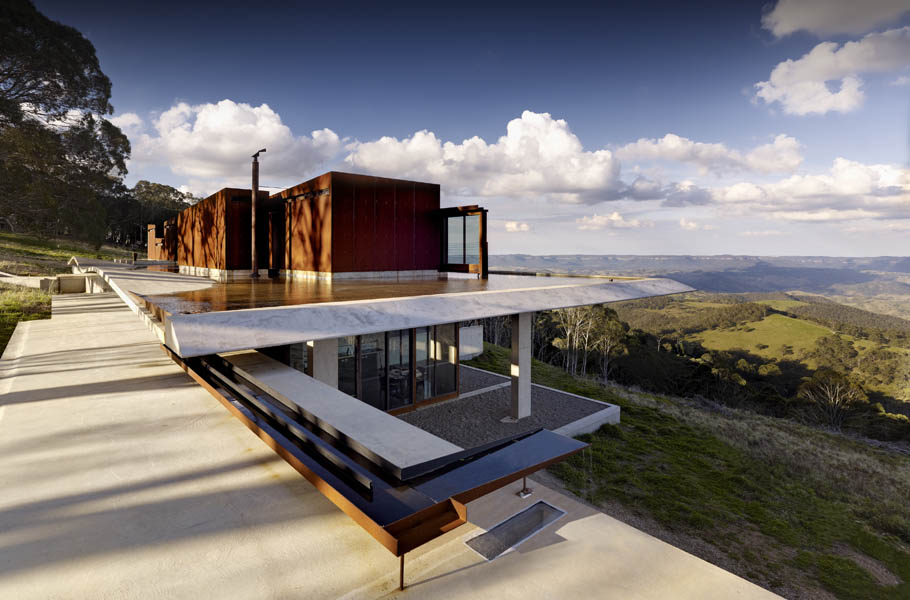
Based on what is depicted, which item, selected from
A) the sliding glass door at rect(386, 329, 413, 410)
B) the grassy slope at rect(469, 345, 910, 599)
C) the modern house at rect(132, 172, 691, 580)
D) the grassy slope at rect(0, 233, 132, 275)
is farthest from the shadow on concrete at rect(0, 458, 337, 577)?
the grassy slope at rect(0, 233, 132, 275)

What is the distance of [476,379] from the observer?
1714 centimetres

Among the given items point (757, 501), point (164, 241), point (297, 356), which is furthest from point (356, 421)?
point (164, 241)

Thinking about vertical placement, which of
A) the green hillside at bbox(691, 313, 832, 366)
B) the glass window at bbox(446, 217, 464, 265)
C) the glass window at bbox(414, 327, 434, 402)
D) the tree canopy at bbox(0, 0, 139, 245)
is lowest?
the green hillside at bbox(691, 313, 832, 366)

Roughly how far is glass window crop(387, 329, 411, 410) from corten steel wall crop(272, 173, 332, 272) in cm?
361

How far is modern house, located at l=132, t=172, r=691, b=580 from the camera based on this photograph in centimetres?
343

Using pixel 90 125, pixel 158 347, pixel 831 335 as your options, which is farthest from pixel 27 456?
pixel 831 335

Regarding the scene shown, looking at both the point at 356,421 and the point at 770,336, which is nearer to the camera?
the point at 356,421

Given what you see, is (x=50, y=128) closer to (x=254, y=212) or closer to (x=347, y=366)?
(x=254, y=212)

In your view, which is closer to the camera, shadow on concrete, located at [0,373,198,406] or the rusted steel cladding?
shadow on concrete, located at [0,373,198,406]

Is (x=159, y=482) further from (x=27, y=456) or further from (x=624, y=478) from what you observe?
(x=624, y=478)

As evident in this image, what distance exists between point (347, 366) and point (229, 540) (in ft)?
28.4

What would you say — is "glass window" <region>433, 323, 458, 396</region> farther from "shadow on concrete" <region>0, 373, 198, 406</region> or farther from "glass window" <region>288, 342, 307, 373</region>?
"shadow on concrete" <region>0, 373, 198, 406</region>

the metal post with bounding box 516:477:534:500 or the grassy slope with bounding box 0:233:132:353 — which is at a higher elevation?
the grassy slope with bounding box 0:233:132:353

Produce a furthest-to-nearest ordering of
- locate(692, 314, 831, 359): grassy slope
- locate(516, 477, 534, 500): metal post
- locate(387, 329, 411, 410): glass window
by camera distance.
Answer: locate(692, 314, 831, 359): grassy slope, locate(387, 329, 411, 410): glass window, locate(516, 477, 534, 500): metal post
